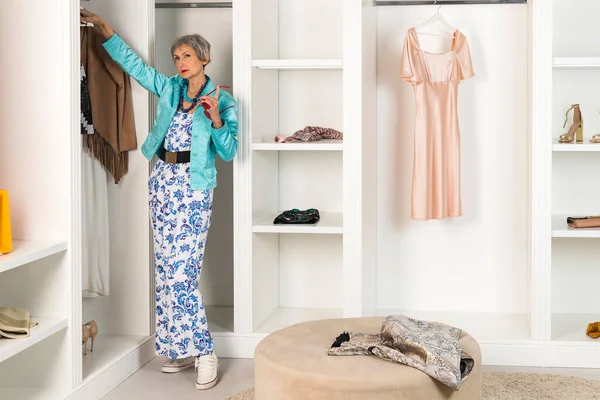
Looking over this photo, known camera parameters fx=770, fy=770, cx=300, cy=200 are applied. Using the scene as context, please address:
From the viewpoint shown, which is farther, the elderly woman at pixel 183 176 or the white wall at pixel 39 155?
the elderly woman at pixel 183 176

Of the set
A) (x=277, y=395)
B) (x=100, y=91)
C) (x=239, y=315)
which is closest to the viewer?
(x=277, y=395)

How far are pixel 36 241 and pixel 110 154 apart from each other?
820 mm

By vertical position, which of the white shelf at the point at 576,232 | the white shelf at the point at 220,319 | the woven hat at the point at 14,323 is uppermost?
the white shelf at the point at 576,232

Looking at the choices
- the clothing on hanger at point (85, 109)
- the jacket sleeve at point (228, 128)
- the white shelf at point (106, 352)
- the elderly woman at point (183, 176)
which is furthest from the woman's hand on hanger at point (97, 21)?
the white shelf at point (106, 352)

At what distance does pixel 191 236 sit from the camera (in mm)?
3564

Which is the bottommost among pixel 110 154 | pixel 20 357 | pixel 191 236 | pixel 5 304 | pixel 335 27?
pixel 20 357

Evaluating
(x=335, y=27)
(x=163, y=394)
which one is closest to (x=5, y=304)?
(x=163, y=394)

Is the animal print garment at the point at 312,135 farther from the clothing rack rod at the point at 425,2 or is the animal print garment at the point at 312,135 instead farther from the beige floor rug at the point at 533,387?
the beige floor rug at the point at 533,387

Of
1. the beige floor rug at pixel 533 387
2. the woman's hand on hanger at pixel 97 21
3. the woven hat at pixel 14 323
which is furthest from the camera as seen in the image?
the woman's hand on hanger at pixel 97 21

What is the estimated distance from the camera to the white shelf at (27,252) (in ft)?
8.72

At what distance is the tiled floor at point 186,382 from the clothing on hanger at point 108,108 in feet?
3.24

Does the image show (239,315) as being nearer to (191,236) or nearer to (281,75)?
(191,236)

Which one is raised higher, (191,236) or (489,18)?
(489,18)

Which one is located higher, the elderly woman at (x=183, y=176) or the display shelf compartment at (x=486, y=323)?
the elderly woman at (x=183, y=176)
